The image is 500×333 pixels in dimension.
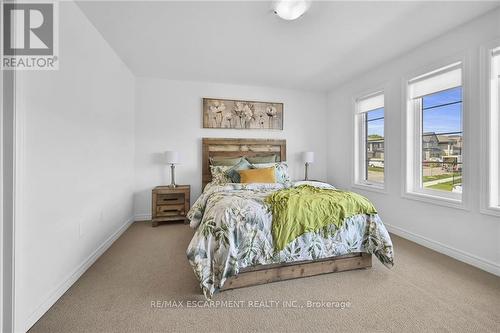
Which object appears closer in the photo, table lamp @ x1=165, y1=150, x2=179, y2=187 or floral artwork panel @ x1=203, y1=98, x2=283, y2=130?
table lamp @ x1=165, y1=150, x2=179, y2=187

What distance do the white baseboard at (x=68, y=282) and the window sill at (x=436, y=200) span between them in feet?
12.2

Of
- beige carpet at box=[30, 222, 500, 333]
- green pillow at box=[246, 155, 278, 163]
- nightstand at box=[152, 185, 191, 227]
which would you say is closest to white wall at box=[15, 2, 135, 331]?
beige carpet at box=[30, 222, 500, 333]

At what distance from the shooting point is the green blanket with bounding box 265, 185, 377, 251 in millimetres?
1860

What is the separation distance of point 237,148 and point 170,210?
1.55 metres

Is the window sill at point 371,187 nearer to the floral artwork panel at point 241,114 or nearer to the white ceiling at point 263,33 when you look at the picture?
the floral artwork panel at point 241,114

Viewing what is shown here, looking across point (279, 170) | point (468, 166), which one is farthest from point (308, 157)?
point (468, 166)

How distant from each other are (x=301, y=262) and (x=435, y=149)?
7.26ft

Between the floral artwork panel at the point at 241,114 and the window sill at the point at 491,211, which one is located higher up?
the floral artwork panel at the point at 241,114

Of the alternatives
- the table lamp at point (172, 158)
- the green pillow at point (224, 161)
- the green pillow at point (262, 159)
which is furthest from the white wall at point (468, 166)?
the table lamp at point (172, 158)

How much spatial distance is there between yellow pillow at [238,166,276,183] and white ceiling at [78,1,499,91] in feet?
5.07

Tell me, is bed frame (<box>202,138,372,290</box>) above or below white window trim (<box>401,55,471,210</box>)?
below

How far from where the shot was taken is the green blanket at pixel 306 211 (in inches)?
73.2

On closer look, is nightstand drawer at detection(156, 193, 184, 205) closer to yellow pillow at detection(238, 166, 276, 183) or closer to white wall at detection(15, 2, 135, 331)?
white wall at detection(15, 2, 135, 331)

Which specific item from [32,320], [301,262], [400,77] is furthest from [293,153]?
[32,320]
